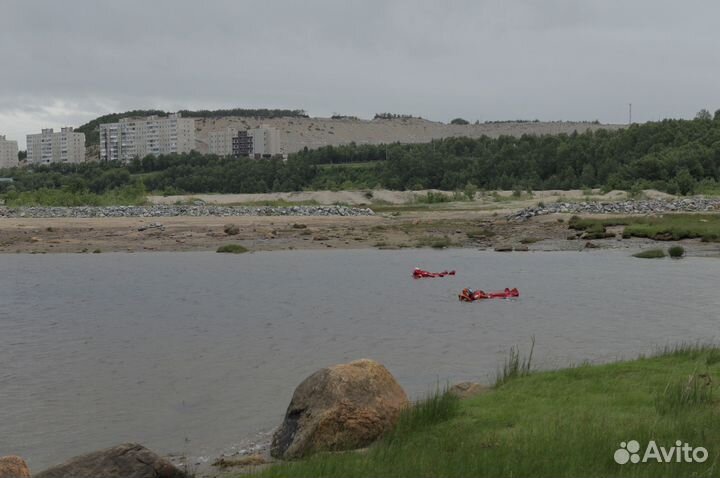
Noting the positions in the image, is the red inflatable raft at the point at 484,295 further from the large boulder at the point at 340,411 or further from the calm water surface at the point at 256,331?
the large boulder at the point at 340,411

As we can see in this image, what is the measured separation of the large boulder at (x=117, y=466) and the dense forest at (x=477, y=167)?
83.4m

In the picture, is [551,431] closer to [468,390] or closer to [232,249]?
[468,390]

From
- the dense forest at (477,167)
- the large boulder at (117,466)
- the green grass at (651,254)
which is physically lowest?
the green grass at (651,254)

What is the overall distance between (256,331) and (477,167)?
10718 centimetres

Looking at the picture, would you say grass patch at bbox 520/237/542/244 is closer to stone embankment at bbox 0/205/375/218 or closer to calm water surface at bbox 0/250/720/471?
calm water surface at bbox 0/250/720/471

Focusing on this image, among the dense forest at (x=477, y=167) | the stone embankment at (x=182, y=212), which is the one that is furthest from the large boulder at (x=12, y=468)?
the dense forest at (x=477, y=167)

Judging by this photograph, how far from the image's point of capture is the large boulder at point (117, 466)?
29.3 ft

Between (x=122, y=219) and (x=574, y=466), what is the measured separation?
221 feet

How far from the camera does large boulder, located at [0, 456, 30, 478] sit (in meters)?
8.84

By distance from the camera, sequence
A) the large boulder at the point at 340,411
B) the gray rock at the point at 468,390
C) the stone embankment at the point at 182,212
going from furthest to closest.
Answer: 1. the stone embankment at the point at 182,212
2. the gray rock at the point at 468,390
3. the large boulder at the point at 340,411

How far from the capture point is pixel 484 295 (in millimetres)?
25734

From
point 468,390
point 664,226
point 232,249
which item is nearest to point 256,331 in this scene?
point 468,390

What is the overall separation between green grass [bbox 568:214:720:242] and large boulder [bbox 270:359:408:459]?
122 feet

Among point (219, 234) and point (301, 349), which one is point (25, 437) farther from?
point (219, 234)
